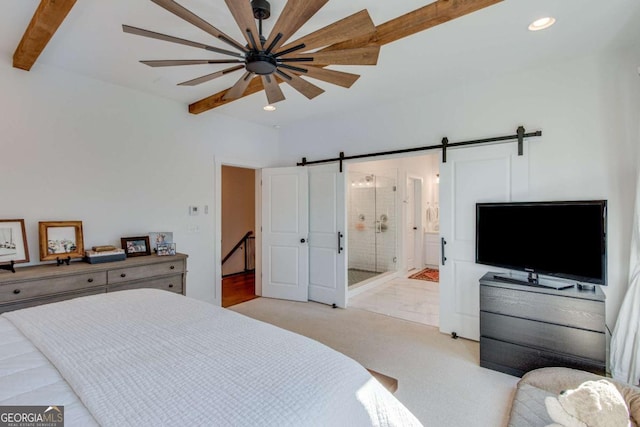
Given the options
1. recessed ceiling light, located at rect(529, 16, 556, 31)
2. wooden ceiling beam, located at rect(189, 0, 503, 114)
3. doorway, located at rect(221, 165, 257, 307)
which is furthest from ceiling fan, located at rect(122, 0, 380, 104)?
doorway, located at rect(221, 165, 257, 307)

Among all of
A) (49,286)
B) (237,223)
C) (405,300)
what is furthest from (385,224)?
(49,286)

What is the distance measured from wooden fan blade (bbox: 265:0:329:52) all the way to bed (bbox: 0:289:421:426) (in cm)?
149

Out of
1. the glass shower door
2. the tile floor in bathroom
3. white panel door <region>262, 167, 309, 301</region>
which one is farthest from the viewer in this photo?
the glass shower door

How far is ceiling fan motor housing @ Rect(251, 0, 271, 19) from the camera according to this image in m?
1.91

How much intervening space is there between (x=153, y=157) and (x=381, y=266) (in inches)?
175

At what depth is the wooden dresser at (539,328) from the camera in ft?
7.61

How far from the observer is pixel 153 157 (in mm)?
3658

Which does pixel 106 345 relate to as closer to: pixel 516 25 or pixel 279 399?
pixel 279 399

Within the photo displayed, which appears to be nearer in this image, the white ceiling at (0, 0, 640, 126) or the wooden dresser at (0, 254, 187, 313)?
the white ceiling at (0, 0, 640, 126)

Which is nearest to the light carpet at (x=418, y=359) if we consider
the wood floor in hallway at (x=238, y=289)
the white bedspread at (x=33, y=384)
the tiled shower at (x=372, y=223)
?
the wood floor in hallway at (x=238, y=289)

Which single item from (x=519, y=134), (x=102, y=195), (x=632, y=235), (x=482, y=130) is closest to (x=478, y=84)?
(x=482, y=130)

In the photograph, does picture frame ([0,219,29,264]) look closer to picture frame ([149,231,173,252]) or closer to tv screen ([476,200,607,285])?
picture frame ([149,231,173,252])

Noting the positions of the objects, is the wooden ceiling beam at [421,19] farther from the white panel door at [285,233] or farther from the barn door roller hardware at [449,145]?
the white panel door at [285,233]

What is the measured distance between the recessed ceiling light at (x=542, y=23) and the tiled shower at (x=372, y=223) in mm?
3951
